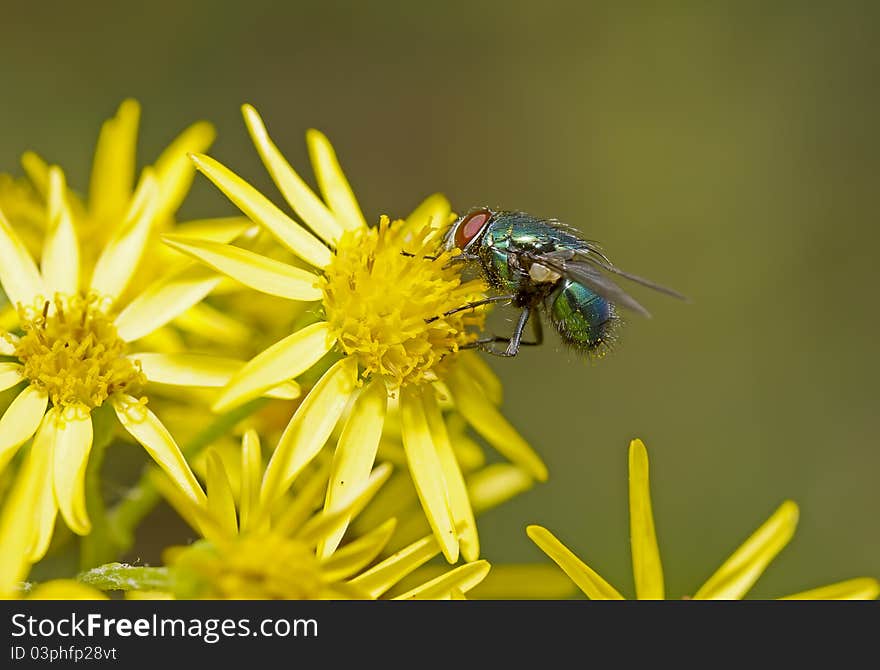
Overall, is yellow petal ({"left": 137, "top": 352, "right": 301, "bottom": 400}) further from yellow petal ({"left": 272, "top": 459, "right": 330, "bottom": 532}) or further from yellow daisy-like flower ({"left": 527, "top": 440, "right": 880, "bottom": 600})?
yellow daisy-like flower ({"left": 527, "top": 440, "right": 880, "bottom": 600})

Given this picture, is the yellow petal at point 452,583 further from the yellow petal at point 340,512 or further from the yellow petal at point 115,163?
the yellow petal at point 115,163

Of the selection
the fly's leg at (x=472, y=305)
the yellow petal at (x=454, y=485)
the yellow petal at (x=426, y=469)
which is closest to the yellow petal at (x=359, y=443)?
the yellow petal at (x=426, y=469)

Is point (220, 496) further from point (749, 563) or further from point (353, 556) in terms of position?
point (749, 563)

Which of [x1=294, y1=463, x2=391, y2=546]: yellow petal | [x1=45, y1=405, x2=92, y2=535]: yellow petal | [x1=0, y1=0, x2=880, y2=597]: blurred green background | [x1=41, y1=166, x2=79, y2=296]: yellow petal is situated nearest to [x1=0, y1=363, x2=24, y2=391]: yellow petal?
[x1=45, y1=405, x2=92, y2=535]: yellow petal

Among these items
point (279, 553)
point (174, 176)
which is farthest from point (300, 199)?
point (279, 553)

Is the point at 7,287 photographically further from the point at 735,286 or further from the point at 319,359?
the point at 735,286
